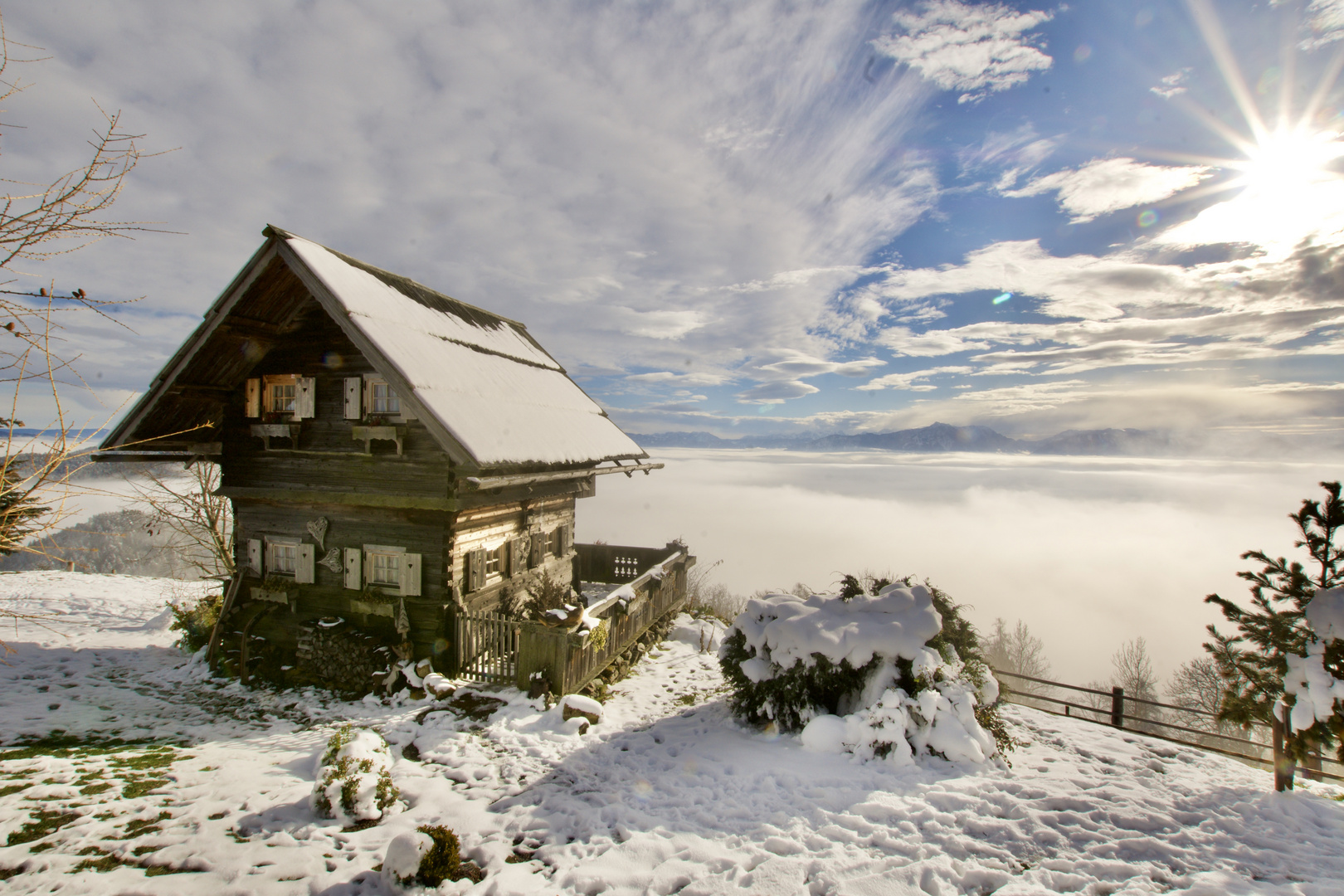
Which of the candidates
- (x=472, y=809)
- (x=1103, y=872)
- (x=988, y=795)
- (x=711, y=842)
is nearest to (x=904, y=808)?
(x=988, y=795)

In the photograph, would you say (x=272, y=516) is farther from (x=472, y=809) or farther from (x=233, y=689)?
(x=472, y=809)

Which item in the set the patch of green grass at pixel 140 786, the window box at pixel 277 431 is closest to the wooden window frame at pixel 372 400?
the window box at pixel 277 431

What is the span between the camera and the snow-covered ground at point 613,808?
6.31 meters

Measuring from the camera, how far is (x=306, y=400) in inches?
505

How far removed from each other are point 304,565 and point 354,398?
4087 millimetres

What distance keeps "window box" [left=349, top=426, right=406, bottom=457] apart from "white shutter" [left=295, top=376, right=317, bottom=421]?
1.41 meters

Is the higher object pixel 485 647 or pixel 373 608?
pixel 373 608

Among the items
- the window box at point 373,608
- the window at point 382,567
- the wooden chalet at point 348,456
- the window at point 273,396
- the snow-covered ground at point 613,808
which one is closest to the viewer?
the snow-covered ground at point 613,808

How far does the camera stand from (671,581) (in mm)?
17469

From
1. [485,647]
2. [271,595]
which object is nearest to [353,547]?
[271,595]

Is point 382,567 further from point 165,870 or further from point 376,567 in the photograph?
point 165,870

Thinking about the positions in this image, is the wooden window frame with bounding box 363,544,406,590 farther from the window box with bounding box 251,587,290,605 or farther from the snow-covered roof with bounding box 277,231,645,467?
the snow-covered roof with bounding box 277,231,645,467

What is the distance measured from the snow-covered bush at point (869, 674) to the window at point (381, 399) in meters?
8.56

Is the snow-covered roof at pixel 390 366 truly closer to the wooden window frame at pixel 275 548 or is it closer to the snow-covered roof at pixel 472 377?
the snow-covered roof at pixel 472 377
